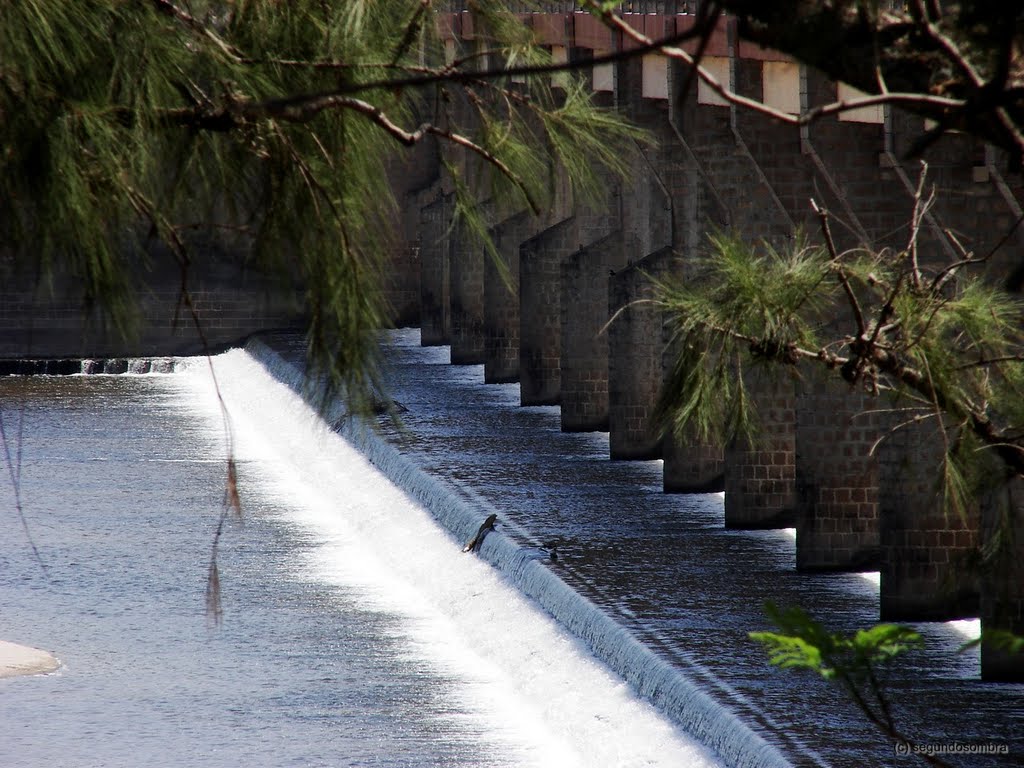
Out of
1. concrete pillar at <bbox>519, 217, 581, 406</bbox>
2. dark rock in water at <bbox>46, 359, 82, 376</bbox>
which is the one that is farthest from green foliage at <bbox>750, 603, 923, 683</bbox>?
dark rock in water at <bbox>46, 359, 82, 376</bbox>

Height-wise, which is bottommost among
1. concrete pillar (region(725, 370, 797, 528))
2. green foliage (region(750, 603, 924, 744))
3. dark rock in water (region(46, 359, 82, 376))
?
concrete pillar (region(725, 370, 797, 528))

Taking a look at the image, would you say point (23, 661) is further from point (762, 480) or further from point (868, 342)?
point (868, 342)

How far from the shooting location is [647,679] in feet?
30.3

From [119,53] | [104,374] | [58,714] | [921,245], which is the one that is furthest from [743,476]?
[104,374]

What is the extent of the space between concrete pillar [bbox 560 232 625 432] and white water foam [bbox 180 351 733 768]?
6.80 feet

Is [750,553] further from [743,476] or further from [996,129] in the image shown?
[996,129]

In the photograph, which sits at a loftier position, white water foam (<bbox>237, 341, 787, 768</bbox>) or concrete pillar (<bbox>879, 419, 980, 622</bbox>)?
concrete pillar (<bbox>879, 419, 980, 622</bbox>)

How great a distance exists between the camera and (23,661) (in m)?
11.2

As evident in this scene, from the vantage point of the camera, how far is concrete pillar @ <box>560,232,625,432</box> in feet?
58.7

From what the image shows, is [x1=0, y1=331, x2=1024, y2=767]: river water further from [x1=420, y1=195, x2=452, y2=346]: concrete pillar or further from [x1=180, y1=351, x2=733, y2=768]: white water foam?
[x1=420, y1=195, x2=452, y2=346]: concrete pillar

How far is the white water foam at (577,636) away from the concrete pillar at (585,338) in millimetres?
2466

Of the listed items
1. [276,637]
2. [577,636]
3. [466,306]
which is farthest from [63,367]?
[577,636]

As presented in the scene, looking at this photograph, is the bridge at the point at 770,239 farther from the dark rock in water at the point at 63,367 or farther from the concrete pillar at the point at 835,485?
the dark rock in water at the point at 63,367

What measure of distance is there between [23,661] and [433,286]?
14004 millimetres
